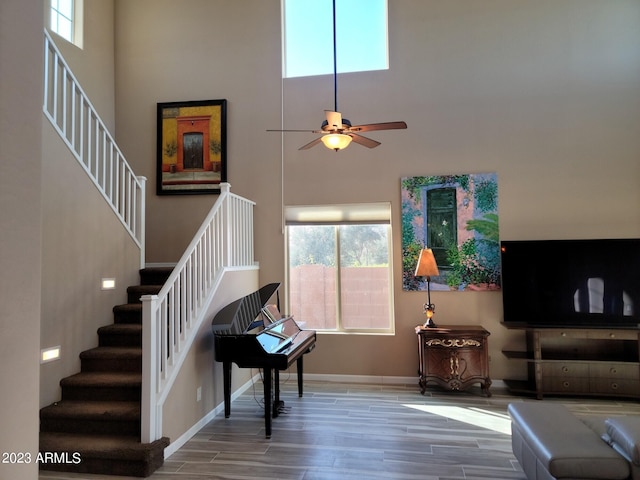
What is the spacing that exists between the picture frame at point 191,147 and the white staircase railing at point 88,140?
70cm

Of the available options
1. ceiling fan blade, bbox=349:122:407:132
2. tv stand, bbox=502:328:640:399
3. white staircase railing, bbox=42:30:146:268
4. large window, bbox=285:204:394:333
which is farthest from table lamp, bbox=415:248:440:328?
white staircase railing, bbox=42:30:146:268

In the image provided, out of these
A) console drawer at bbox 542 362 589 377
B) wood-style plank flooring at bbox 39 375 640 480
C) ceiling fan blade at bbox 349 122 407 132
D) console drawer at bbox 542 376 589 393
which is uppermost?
ceiling fan blade at bbox 349 122 407 132

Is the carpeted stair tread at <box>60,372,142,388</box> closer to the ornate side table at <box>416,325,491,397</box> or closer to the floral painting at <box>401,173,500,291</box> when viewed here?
the ornate side table at <box>416,325,491,397</box>

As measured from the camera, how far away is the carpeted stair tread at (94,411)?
340 centimetres

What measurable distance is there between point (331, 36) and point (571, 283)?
451 cm

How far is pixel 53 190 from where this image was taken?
3.85 meters

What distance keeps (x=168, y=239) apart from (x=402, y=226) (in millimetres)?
3362

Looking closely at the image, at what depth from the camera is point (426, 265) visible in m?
4.95

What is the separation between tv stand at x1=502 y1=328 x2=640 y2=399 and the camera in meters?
4.50

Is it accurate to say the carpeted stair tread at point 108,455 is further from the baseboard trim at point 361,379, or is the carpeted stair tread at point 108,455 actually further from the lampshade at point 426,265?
the lampshade at point 426,265

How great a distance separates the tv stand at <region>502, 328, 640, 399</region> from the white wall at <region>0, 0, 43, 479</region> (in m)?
4.79

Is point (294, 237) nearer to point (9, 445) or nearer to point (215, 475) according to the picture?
point (215, 475)

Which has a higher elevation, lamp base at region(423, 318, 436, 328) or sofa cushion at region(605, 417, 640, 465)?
lamp base at region(423, 318, 436, 328)

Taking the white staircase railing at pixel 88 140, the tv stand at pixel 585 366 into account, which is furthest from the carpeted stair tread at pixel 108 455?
the tv stand at pixel 585 366
